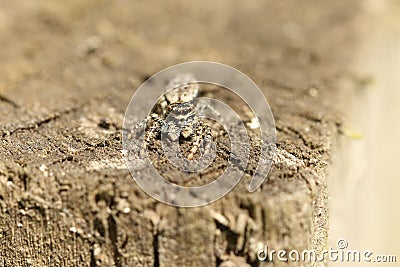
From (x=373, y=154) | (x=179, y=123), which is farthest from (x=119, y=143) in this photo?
(x=373, y=154)

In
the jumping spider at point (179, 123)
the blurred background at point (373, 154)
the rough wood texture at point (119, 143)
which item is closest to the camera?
the rough wood texture at point (119, 143)

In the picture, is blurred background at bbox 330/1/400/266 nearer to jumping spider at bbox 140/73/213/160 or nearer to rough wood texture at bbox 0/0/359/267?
rough wood texture at bbox 0/0/359/267

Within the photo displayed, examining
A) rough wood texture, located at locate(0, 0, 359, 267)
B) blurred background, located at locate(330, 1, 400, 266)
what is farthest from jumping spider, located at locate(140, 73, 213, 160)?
blurred background, located at locate(330, 1, 400, 266)

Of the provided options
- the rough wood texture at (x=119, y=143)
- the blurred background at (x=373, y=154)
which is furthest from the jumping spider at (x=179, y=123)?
the blurred background at (x=373, y=154)

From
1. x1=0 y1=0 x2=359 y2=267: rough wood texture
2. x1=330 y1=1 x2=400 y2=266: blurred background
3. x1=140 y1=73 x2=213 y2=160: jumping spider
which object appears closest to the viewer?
x1=0 y1=0 x2=359 y2=267: rough wood texture

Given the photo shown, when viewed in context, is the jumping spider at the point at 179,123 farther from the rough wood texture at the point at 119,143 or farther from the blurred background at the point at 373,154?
the blurred background at the point at 373,154

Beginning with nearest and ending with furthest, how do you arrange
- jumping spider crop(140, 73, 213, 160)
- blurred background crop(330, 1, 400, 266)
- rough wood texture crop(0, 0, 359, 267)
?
rough wood texture crop(0, 0, 359, 267), jumping spider crop(140, 73, 213, 160), blurred background crop(330, 1, 400, 266)

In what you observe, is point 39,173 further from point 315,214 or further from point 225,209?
point 315,214
